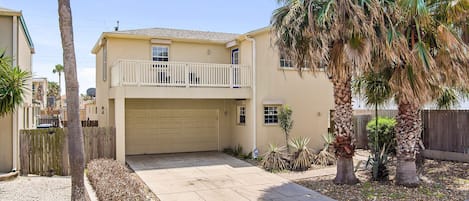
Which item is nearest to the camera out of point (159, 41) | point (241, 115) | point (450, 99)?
point (450, 99)

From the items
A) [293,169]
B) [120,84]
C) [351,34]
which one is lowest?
[293,169]

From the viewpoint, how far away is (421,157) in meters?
12.4

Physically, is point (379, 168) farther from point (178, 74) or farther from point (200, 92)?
point (178, 74)

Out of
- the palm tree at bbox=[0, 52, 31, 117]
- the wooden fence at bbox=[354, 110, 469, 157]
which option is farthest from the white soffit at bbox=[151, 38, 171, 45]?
the wooden fence at bbox=[354, 110, 469, 157]

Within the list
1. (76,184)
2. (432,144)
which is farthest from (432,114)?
(76,184)

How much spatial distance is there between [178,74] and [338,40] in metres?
6.93

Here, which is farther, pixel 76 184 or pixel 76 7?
pixel 76 7

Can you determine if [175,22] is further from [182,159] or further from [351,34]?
[351,34]

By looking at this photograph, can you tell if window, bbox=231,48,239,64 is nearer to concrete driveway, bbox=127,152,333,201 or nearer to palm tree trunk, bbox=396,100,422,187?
concrete driveway, bbox=127,152,333,201

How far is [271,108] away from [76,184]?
9915mm

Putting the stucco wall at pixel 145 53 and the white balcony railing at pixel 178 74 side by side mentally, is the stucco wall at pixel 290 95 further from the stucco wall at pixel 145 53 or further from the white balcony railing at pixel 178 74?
the stucco wall at pixel 145 53

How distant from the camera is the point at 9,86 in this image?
33.1 ft

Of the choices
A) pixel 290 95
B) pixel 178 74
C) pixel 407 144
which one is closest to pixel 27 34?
pixel 178 74

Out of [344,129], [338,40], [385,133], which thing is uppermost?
[338,40]
